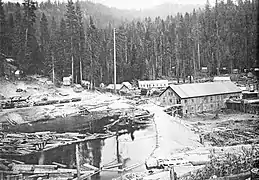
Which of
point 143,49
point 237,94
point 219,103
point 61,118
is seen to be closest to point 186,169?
point 61,118

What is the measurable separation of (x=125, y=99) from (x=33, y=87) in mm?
6668

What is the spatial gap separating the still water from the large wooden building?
575cm

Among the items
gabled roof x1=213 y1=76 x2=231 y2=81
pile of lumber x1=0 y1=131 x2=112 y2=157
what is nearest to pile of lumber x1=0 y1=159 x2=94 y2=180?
pile of lumber x1=0 y1=131 x2=112 y2=157

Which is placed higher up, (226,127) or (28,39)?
(28,39)

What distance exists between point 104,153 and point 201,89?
9991 millimetres

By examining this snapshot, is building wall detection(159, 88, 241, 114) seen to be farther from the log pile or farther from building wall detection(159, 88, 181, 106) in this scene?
the log pile

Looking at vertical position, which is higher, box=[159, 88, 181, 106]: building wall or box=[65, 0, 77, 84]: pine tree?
box=[65, 0, 77, 84]: pine tree

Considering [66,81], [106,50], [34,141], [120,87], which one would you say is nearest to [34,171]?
[34,141]

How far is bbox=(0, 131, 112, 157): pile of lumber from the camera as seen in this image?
10820 mm

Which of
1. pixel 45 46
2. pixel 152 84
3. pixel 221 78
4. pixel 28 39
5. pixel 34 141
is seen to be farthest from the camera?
pixel 152 84

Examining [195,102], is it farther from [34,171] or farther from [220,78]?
[34,171]

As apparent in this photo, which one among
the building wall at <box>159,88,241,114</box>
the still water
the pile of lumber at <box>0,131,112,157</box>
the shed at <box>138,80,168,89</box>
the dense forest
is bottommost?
the still water

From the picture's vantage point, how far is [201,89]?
19.0m

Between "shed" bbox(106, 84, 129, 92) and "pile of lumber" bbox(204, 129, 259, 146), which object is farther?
"shed" bbox(106, 84, 129, 92)
